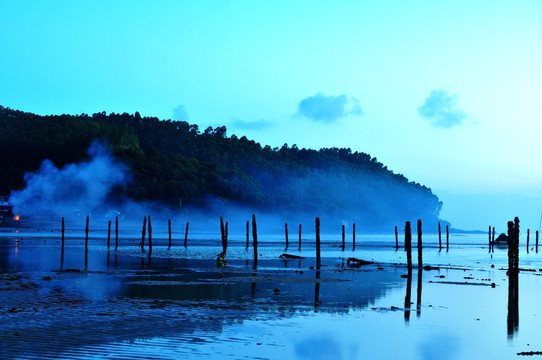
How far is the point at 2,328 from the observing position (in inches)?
668

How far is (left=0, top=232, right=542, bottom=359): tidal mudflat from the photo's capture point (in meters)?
15.9

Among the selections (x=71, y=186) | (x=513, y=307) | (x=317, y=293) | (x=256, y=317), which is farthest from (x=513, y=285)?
(x=71, y=186)

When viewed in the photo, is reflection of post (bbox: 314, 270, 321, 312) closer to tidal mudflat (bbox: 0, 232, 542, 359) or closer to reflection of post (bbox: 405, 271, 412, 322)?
tidal mudflat (bbox: 0, 232, 542, 359)

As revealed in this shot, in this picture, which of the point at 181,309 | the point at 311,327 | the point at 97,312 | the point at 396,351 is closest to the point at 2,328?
the point at 97,312

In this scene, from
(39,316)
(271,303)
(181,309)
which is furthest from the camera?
(271,303)

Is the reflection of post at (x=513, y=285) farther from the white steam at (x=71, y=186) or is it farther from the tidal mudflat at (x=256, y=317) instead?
the white steam at (x=71, y=186)

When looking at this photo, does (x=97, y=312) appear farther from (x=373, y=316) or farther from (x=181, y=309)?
(x=373, y=316)

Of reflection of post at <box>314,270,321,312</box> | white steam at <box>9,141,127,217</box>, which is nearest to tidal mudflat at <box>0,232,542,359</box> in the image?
reflection of post at <box>314,270,321,312</box>

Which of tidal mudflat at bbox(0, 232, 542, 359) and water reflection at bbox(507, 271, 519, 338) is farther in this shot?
water reflection at bbox(507, 271, 519, 338)

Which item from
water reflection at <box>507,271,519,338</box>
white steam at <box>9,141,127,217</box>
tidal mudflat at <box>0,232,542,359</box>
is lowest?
water reflection at <box>507,271,519,338</box>

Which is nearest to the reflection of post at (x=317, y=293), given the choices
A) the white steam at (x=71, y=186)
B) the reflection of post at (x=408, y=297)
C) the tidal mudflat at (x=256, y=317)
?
the tidal mudflat at (x=256, y=317)

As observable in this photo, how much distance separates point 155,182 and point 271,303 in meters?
169

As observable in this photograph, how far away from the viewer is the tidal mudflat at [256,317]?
1589cm

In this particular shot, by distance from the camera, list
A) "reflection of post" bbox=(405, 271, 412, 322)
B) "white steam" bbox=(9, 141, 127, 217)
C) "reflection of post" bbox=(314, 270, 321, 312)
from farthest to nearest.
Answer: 1. "white steam" bbox=(9, 141, 127, 217)
2. "reflection of post" bbox=(314, 270, 321, 312)
3. "reflection of post" bbox=(405, 271, 412, 322)
